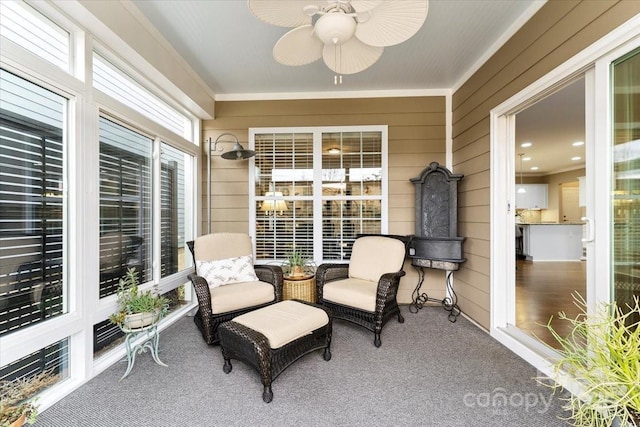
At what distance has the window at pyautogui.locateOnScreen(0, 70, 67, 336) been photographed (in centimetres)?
157

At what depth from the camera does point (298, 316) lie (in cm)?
209

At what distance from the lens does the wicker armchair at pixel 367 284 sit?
258 centimetres

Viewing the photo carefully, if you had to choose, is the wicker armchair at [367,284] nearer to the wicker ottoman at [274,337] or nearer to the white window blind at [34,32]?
the wicker ottoman at [274,337]

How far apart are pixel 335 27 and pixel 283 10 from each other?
29 cm

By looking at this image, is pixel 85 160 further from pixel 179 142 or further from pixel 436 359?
pixel 436 359

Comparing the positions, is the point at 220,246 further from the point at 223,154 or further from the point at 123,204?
the point at 223,154

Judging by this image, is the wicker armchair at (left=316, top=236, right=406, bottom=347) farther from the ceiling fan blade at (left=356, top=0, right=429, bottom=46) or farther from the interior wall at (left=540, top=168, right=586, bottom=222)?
the interior wall at (left=540, top=168, right=586, bottom=222)

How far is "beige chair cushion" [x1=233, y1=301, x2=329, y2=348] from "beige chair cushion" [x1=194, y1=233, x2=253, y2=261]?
102 centimetres

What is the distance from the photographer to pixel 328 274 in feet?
10.1

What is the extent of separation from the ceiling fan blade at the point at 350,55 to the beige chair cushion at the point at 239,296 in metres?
2.08

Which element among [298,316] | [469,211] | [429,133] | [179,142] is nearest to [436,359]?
[298,316]

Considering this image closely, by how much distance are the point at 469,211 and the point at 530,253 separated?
533 centimetres

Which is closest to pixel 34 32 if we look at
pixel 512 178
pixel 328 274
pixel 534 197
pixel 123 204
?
pixel 123 204

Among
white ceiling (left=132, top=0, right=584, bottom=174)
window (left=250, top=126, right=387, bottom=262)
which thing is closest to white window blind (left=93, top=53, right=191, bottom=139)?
white ceiling (left=132, top=0, right=584, bottom=174)
